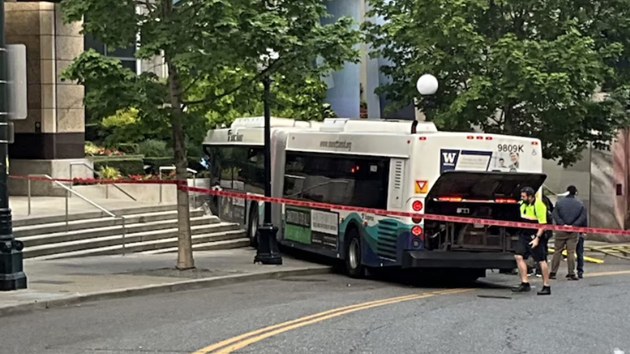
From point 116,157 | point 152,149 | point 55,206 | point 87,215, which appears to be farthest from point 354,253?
point 152,149

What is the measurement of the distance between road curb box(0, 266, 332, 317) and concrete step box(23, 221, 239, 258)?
4.75 meters

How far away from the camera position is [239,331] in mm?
11266

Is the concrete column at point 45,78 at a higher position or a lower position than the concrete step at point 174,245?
higher

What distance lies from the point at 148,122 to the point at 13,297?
4.55 meters

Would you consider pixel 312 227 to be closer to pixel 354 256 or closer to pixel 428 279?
pixel 354 256

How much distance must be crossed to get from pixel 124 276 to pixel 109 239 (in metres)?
4.83

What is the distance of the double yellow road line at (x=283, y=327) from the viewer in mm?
10055

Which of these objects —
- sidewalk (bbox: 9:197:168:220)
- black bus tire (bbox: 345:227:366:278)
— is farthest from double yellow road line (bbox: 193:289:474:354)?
sidewalk (bbox: 9:197:168:220)

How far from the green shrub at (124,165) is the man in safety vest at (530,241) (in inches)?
634

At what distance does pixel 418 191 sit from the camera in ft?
57.0

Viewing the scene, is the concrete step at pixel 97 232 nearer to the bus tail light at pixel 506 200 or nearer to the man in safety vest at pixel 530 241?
the bus tail light at pixel 506 200

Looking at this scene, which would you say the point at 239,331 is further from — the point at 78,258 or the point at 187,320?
the point at 78,258

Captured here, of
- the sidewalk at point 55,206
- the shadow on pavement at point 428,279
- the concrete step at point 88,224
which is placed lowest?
the shadow on pavement at point 428,279

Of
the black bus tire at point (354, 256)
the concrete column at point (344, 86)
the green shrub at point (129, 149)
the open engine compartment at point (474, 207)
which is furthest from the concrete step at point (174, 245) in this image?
the concrete column at point (344, 86)
